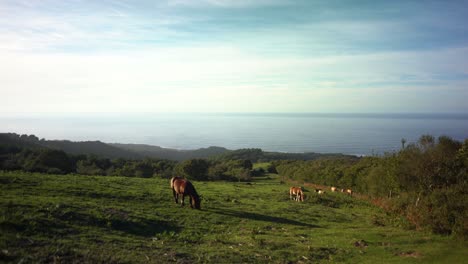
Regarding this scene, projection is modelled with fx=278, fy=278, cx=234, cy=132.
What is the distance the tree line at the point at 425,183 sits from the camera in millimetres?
14352

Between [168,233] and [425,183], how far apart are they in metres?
21.9

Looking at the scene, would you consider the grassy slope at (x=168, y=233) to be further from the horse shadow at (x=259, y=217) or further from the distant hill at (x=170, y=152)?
the distant hill at (x=170, y=152)

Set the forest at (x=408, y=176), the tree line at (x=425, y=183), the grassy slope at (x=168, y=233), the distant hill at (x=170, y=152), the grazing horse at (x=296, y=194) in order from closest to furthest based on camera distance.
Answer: the grassy slope at (x=168, y=233) < the tree line at (x=425, y=183) < the forest at (x=408, y=176) < the grazing horse at (x=296, y=194) < the distant hill at (x=170, y=152)

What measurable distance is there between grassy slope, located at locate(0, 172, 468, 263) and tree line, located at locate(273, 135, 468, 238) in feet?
4.57

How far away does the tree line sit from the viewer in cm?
1435

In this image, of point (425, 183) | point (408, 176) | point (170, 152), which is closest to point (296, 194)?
point (408, 176)

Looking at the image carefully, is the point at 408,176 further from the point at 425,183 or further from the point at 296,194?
the point at 296,194

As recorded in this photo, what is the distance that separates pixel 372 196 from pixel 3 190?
1345 inches

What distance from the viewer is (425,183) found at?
23.1 meters

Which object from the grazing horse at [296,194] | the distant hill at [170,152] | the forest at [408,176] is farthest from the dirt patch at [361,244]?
the distant hill at [170,152]

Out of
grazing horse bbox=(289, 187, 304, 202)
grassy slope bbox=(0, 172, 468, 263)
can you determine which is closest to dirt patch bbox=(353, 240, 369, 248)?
grassy slope bbox=(0, 172, 468, 263)

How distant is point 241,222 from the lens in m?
14.8

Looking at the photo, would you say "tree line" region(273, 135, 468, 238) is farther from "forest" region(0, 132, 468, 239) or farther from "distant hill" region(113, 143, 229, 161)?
"distant hill" region(113, 143, 229, 161)

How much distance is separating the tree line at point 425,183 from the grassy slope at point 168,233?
1393 mm
